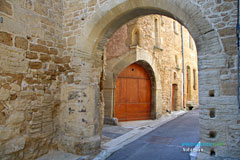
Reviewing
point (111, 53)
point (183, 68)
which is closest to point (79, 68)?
point (111, 53)

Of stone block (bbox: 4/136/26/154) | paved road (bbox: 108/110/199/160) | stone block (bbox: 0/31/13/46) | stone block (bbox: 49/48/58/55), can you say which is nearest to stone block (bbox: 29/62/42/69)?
stone block (bbox: 49/48/58/55)

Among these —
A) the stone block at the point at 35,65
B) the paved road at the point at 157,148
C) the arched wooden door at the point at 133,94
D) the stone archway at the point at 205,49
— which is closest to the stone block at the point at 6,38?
the stone block at the point at 35,65

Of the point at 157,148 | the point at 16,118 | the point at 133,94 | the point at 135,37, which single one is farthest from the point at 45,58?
the point at 133,94

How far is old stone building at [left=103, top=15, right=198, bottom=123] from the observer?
293 inches

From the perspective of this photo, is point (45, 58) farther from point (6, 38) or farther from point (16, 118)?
point (16, 118)

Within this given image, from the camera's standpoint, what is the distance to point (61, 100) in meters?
3.89

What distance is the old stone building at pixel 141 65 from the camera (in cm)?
743

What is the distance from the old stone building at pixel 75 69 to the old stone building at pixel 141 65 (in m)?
3.23

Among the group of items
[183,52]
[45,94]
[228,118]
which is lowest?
[228,118]

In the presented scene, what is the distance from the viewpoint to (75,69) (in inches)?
149

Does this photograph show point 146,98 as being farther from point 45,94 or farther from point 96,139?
point 45,94

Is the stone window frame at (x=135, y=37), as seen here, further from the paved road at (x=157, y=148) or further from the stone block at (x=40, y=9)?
the stone block at (x=40, y=9)

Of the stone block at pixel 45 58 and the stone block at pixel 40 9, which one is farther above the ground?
the stone block at pixel 40 9

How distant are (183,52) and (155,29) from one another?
4.62 m
